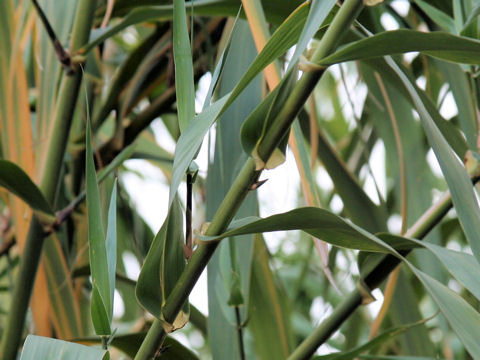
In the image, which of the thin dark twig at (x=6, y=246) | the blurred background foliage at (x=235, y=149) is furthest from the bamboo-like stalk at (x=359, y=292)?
the thin dark twig at (x=6, y=246)

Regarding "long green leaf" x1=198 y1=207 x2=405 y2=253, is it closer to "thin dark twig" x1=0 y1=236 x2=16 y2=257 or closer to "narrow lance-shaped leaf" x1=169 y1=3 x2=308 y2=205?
"narrow lance-shaped leaf" x1=169 y1=3 x2=308 y2=205

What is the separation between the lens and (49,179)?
360 mm

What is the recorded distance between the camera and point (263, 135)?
19 cm

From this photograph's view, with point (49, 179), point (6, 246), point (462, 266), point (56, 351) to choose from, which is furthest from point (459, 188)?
point (6, 246)

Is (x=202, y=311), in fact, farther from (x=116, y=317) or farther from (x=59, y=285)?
(x=116, y=317)

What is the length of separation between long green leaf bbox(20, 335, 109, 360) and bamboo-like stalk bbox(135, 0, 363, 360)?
2 centimetres

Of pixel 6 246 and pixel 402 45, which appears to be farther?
pixel 6 246

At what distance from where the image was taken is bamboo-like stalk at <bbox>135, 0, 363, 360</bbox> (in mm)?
182

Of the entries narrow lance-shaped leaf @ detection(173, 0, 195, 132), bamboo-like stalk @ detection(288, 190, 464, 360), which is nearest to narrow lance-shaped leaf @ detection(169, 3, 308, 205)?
narrow lance-shaped leaf @ detection(173, 0, 195, 132)

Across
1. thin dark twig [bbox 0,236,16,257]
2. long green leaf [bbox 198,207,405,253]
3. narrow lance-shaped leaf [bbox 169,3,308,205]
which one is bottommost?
long green leaf [bbox 198,207,405,253]

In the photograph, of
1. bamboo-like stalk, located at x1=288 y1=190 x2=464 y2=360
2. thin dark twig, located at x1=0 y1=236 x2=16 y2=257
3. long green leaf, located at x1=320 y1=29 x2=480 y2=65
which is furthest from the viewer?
thin dark twig, located at x1=0 y1=236 x2=16 y2=257

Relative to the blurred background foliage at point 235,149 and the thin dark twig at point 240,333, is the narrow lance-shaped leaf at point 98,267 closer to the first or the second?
the blurred background foliage at point 235,149

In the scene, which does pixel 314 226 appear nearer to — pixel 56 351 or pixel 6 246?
pixel 56 351

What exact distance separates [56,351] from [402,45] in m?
0.13
